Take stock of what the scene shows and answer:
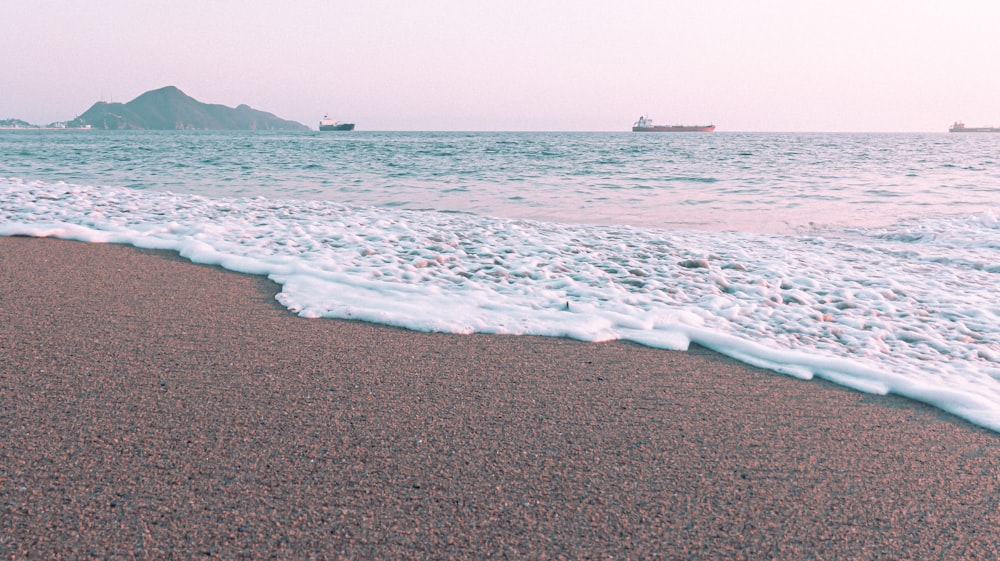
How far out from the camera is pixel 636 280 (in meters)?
4.24

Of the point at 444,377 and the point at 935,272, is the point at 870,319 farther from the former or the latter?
the point at 444,377

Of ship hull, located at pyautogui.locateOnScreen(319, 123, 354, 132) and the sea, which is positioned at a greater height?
ship hull, located at pyautogui.locateOnScreen(319, 123, 354, 132)

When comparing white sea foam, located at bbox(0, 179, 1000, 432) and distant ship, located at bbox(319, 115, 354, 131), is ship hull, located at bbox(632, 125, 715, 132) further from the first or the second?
white sea foam, located at bbox(0, 179, 1000, 432)

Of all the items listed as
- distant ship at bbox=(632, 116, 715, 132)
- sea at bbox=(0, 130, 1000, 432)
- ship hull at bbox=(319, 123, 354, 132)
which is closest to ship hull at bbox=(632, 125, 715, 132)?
distant ship at bbox=(632, 116, 715, 132)

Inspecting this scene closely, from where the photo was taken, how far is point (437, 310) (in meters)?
3.33

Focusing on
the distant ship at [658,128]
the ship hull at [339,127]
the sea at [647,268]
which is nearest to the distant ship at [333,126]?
the ship hull at [339,127]

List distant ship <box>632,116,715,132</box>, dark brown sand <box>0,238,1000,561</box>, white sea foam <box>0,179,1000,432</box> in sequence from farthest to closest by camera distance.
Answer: distant ship <box>632,116,715,132</box> < white sea foam <box>0,179,1000,432</box> < dark brown sand <box>0,238,1000,561</box>

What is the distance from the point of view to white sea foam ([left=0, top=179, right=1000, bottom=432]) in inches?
119

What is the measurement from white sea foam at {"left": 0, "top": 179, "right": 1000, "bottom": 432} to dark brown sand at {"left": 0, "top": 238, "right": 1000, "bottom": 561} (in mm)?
299

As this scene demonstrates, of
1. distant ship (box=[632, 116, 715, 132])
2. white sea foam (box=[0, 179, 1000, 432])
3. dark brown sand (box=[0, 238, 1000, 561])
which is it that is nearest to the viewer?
dark brown sand (box=[0, 238, 1000, 561])

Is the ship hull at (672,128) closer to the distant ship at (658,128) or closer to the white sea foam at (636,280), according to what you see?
the distant ship at (658,128)

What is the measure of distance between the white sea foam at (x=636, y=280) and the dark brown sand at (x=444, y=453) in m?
0.30

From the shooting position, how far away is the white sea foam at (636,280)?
9.95ft

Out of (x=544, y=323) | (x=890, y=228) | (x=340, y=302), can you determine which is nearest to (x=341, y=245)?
(x=340, y=302)
